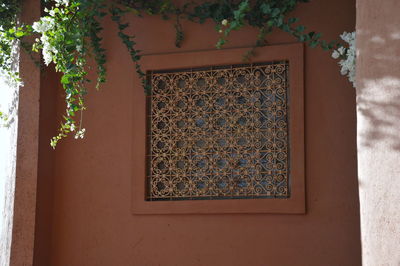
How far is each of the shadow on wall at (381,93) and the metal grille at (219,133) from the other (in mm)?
1815

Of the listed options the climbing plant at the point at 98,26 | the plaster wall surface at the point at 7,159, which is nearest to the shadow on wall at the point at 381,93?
the climbing plant at the point at 98,26

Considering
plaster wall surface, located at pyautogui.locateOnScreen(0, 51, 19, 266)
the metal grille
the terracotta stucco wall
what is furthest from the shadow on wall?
plaster wall surface, located at pyautogui.locateOnScreen(0, 51, 19, 266)

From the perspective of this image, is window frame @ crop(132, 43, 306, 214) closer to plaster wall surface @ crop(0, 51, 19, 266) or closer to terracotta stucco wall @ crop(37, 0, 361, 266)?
terracotta stucco wall @ crop(37, 0, 361, 266)

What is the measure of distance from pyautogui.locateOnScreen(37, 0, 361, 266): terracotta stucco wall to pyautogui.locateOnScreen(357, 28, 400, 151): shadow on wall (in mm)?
1673

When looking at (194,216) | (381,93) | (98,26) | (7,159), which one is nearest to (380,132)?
(381,93)

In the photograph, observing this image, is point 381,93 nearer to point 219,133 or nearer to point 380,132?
point 380,132

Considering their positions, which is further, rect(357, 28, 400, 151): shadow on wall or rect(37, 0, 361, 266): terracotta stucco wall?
rect(37, 0, 361, 266): terracotta stucco wall

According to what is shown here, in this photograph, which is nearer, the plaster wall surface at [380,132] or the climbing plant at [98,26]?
the plaster wall surface at [380,132]

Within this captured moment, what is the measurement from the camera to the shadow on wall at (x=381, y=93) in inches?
103

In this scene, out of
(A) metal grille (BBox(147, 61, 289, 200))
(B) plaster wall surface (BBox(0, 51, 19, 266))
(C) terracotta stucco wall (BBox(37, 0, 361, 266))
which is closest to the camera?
(C) terracotta stucco wall (BBox(37, 0, 361, 266))

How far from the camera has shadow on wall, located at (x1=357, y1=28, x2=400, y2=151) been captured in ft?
8.57

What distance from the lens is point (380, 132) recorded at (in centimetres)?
269

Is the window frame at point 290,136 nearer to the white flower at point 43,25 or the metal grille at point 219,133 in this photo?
the metal grille at point 219,133

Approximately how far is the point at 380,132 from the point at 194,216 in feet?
7.80
